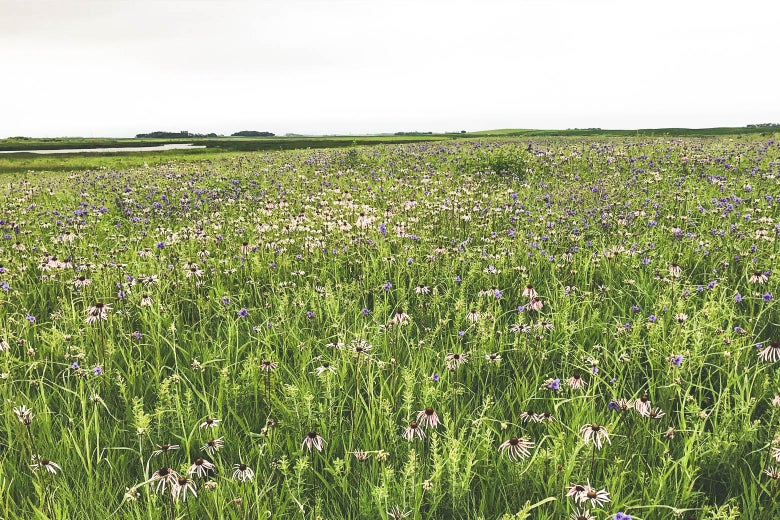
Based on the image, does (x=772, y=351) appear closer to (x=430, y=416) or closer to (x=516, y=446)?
(x=516, y=446)

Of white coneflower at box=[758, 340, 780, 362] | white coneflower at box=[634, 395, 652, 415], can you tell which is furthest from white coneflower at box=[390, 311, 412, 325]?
white coneflower at box=[758, 340, 780, 362]

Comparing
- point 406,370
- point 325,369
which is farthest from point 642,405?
point 325,369

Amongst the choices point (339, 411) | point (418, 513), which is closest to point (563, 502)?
point (418, 513)

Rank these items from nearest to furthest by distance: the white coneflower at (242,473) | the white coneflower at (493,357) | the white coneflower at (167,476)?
the white coneflower at (167,476)
the white coneflower at (242,473)
the white coneflower at (493,357)

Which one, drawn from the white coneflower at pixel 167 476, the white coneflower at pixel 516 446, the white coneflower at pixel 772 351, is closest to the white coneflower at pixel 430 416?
the white coneflower at pixel 516 446

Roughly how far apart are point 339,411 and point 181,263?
3.81 metres

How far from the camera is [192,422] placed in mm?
3023

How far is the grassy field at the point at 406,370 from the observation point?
242 centimetres

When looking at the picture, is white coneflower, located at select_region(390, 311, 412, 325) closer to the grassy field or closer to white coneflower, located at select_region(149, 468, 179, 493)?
the grassy field

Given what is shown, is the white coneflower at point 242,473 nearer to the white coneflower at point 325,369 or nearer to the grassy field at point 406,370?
the grassy field at point 406,370

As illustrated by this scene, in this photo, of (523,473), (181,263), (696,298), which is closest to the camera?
(523,473)

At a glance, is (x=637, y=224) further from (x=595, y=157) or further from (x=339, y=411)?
(x=595, y=157)

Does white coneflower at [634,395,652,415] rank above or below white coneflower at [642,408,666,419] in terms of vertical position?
above

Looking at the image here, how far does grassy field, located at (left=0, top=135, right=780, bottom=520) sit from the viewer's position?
2.42 metres
